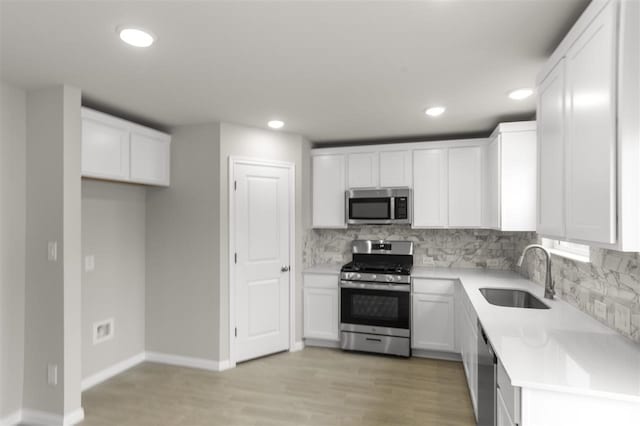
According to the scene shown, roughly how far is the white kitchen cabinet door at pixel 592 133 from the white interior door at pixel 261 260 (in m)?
2.75

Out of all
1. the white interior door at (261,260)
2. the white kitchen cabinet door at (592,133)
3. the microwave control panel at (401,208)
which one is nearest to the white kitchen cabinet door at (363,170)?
the microwave control panel at (401,208)

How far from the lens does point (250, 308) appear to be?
3738mm

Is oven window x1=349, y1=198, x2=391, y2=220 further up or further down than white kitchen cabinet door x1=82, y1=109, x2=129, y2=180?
further down

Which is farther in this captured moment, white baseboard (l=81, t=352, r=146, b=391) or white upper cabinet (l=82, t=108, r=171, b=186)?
white baseboard (l=81, t=352, r=146, b=391)

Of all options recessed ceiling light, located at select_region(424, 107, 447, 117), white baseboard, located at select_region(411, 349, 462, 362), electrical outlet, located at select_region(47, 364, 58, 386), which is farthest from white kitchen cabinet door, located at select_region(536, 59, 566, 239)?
electrical outlet, located at select_region(47, 364, 58, 386)

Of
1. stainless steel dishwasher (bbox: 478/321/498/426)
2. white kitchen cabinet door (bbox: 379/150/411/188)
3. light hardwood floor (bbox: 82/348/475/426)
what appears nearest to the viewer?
stainless steel dishwasher (bbox: 478/321/498/426)

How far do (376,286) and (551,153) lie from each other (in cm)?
234

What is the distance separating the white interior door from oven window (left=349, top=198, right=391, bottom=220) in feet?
2.52

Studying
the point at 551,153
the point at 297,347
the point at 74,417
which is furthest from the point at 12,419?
the point at 551,153

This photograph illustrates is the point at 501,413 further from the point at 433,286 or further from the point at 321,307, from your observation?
the point at 321,307

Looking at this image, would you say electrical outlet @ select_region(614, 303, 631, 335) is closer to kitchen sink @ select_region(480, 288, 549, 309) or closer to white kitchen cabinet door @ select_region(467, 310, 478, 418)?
white kitchen cabinet door @ select_region(467, 310, 478, 418)

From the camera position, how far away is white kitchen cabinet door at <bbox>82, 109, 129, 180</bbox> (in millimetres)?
2766

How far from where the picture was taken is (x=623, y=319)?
1870 millimetres

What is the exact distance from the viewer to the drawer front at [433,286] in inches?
145
